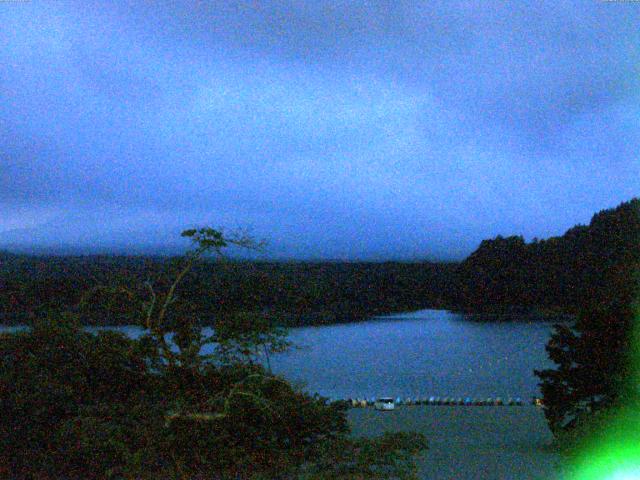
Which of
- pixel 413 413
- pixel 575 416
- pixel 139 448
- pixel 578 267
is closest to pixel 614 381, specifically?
pixel 575 416

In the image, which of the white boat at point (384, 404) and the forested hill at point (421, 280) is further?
the forested hill at point (421, 280)

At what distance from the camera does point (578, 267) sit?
36.1 metres

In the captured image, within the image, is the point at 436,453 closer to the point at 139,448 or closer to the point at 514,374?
the point at 139,448

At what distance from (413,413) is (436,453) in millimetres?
4429

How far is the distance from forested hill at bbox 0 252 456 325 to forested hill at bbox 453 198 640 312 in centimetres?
236

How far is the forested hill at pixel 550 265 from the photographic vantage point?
34.7 meters

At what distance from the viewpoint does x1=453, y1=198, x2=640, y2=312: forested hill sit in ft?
114

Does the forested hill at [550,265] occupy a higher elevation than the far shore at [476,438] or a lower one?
higher

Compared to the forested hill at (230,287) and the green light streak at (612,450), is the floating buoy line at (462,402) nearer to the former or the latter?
the forested hill at (230,287)

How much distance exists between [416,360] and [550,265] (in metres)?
17.9

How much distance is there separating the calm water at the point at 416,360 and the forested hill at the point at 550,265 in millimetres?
6213

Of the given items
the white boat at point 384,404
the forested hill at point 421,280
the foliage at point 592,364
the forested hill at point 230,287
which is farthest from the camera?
the forested hill at point 421,280

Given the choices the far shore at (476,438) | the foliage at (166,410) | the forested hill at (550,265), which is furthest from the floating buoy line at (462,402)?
the forested hill at (550,265)

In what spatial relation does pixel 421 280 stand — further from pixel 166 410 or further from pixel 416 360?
pixel 166 410
